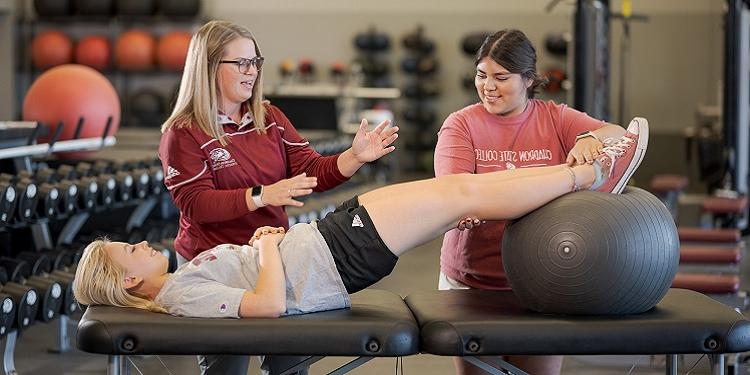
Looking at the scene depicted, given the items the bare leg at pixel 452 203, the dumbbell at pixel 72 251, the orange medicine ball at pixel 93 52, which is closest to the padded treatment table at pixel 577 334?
the bare leg at pixel 452 203

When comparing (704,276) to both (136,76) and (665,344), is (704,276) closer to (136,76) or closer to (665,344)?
(665,344)

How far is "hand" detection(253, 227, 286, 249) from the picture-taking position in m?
2.46

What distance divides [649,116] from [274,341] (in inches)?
395

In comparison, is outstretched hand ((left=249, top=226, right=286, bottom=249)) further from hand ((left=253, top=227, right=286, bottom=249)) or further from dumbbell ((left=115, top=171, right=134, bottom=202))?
dumbbell ((left=115, top=171, right=134, bottom=202))

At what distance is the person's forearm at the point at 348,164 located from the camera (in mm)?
2764

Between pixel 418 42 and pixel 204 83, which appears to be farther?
pixel 418 42

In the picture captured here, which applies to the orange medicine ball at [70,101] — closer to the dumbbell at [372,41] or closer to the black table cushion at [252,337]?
the black table cushion at [252,337]

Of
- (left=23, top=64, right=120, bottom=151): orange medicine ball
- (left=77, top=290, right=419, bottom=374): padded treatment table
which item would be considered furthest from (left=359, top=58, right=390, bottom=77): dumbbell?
(left=77, top=290, right=419, bottom=374): padded treatment table

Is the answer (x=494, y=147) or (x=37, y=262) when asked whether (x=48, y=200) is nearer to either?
(x=37, y=262)

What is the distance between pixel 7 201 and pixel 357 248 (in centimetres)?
219

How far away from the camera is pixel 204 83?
8.86 feet

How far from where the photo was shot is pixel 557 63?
11.8 m

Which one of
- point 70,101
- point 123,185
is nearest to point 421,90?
point 70,101

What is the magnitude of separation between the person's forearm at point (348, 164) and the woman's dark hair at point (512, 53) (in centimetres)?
40
